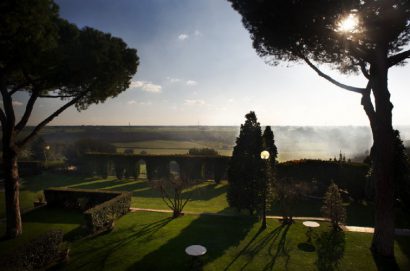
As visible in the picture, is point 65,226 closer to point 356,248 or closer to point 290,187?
point 290,187

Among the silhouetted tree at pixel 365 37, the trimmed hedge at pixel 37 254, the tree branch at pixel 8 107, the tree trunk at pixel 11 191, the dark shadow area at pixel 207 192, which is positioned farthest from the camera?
the dark shadow area at pixel 207 192

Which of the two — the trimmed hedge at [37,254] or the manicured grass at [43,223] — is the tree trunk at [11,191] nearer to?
the manicured grass at [43,223]

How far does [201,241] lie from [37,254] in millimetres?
6565

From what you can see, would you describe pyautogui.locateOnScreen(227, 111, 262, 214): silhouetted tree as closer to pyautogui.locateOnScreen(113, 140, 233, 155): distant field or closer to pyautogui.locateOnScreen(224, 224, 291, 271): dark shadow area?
pyautogui.locateOnScreen(224, 224, 291, 271): dark shadow area

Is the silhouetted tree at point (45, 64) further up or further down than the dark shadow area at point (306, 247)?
further up

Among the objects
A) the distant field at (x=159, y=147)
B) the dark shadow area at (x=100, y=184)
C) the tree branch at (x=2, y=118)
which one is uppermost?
the tree branch at (x=2, y=118)

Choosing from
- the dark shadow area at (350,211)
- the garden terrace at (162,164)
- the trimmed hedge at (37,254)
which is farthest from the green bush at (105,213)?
the garden terrace at (162,164)

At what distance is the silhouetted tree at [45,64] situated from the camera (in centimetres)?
1009

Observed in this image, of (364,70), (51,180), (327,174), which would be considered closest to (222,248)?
(364,70)

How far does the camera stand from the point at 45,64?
11.5 meters

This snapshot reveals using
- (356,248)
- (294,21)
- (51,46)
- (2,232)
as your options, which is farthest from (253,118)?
(2,232)

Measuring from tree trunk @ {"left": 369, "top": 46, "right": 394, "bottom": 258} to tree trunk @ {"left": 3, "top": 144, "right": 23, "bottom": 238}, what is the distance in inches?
637

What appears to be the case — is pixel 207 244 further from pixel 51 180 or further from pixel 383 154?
pixel 51 180

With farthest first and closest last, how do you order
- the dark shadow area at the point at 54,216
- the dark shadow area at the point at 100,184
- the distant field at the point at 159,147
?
the distant field at the point at 159,147, the dark shadow area at the point at 100,184, the dark shadow area at the point at 54,216
